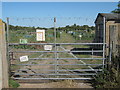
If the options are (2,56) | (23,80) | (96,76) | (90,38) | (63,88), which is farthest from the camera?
(90,38)

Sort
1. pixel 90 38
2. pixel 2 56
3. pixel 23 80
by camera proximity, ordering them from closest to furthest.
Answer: pixel 2 56 → pixel 23 80 → pixel 90 38

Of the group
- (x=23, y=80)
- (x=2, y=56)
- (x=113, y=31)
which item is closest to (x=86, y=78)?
(x=113, y=31)

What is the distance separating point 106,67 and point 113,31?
4.17 ft

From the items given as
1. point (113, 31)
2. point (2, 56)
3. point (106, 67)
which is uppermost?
point (113, 31)

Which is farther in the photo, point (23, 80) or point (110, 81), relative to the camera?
point (23, 80)

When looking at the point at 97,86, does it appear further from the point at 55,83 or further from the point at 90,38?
the point at 90,38

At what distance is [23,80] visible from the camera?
6285 millimetres

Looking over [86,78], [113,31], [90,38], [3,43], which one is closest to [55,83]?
[86,78]

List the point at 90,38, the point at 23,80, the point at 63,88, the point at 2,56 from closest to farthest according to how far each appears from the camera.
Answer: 1. the point at 2,56
2. the point at 63,88
3. the point at 23,80
4. the point at 90,38

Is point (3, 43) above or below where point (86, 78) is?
above

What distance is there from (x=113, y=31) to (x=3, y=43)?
3684 mm

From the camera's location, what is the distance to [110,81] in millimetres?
5234

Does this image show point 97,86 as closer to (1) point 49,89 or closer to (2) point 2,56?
(1) point 49,89

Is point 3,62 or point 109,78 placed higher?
point 3,62
